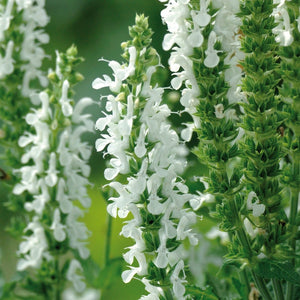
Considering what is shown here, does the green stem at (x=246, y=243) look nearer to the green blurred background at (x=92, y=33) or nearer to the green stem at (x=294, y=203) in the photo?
the green stem at (x=294, y=203)

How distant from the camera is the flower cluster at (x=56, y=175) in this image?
1098 mm

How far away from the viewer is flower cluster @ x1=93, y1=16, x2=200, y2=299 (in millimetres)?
785

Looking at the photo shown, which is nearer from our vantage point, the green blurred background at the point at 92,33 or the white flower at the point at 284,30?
the white flower at the point at 284,30

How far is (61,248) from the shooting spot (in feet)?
3.82

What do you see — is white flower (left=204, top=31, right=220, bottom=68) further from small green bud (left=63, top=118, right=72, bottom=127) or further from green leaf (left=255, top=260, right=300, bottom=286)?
small green bud (left=63, top=118, right=72, bottom=127)

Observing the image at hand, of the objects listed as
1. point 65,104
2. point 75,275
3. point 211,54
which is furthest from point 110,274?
point 211,54

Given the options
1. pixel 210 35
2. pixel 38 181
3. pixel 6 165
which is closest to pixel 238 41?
pixel 210 35

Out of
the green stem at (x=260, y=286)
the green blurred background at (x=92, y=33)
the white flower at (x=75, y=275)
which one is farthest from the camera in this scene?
the green blurred background at (x=92, y=33)

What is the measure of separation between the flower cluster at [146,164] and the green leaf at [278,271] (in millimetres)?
108

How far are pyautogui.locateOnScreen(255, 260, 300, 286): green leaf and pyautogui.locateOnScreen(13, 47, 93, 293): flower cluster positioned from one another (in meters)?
0.39

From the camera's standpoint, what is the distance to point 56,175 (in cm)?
111

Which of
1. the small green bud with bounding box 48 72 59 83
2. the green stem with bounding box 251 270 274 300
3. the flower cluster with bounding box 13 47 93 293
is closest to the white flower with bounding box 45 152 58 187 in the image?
the flower cluster with bounding box 13 47 93 293

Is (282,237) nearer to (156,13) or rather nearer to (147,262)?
(147,262)

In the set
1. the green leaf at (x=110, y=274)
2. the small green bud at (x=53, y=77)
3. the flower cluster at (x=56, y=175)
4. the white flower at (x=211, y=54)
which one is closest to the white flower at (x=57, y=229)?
the flower cluster at (x=56, y=175)
